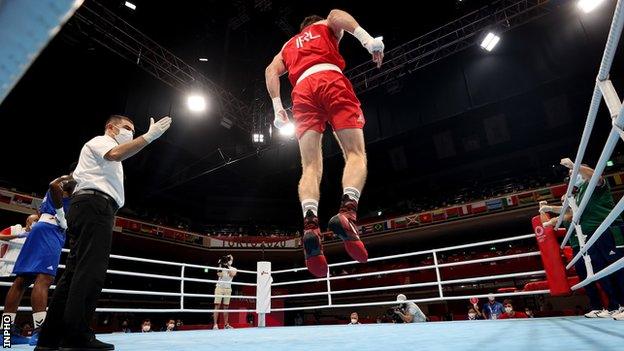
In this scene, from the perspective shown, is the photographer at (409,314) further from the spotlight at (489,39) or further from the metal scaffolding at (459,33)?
the spotlight at (489,39)

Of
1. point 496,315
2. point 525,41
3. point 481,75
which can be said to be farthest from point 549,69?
point 496,315

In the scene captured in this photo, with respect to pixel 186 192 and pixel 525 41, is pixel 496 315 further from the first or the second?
pixel 186 192

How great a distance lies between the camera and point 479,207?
42.5 ft

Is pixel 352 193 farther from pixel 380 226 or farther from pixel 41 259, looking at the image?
pixel 380 226

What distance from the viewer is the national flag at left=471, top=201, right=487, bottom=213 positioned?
12.9 metres

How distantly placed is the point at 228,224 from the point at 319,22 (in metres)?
17.1

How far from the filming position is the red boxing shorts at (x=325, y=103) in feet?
6.71

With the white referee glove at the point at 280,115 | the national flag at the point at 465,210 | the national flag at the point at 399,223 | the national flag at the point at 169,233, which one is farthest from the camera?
the national flag at the point at 399,223

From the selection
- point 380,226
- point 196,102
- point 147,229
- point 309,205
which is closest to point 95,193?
point 309,205

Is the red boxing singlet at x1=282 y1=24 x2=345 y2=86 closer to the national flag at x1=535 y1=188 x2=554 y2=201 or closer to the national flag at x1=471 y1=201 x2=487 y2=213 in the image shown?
the national flag at x1=471 y1=201 x2=487 y2=213

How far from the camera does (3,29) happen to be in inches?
10.8

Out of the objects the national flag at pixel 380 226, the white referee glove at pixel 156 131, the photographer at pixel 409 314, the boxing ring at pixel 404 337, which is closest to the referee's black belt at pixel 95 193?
the white referee glove at pixel 156 131

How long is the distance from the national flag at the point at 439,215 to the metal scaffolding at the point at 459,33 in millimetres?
5884

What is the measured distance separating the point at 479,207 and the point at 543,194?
6.84ft
